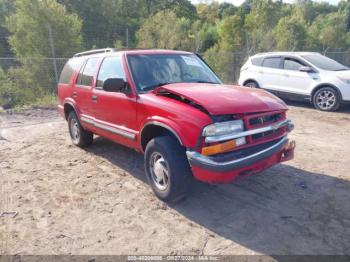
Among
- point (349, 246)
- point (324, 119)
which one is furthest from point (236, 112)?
point (324, 119)

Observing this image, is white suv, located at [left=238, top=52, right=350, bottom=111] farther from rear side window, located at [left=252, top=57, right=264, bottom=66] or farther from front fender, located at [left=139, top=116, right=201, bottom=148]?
front fender, located at [left=139, top=116, right=201, bottom=148]

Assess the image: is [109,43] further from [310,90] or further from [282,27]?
[310,90]

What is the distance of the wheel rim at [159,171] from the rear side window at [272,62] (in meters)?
7.54

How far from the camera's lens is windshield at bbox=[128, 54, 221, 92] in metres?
4.49

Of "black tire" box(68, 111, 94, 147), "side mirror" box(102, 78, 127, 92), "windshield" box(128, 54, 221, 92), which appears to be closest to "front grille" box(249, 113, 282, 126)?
"windshield" box(128, 54, 221, 92)

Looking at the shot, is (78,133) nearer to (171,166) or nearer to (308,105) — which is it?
(171,166)

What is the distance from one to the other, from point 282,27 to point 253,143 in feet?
65.4

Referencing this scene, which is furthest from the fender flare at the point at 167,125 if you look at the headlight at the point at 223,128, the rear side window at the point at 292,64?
the rear side window at the point at 292,64

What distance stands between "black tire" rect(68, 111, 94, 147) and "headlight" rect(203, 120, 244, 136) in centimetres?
344

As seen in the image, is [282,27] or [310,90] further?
[282,27]

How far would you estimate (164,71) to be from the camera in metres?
4.67

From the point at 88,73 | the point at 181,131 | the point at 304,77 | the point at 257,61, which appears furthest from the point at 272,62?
the point at 181,131

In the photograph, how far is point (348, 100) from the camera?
29.5 feet

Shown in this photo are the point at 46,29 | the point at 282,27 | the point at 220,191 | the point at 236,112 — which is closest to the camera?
the point at 236,112
